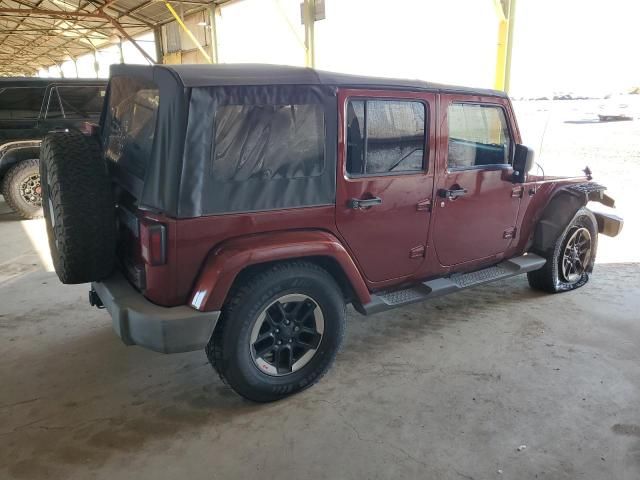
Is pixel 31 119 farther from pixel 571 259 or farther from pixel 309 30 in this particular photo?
pixel 571 259

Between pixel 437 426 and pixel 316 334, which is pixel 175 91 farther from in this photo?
pixel 437 426

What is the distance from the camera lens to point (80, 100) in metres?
6.38

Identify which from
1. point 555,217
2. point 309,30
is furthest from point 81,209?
point 309,30

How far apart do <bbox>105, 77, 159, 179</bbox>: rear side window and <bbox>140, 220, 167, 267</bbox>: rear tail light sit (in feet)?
1.31

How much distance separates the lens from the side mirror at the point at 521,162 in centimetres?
316

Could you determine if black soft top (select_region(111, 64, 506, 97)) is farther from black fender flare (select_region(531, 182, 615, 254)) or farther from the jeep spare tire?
black fender flare (select_region(531, 182, 615, 254))

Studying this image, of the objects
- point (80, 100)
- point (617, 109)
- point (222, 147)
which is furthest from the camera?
point (617, 109)

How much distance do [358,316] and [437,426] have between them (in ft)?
4.29

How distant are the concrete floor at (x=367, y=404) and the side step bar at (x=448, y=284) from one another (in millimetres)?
333

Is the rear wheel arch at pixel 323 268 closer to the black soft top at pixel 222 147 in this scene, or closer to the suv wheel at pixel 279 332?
the suv wheel at pixel 279 332

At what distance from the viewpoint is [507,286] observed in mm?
4102

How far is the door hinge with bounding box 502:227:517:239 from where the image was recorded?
3.45 metres

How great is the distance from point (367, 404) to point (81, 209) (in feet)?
5.67

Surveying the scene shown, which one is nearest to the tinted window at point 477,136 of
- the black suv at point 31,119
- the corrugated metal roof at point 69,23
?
the black suv at point 31,119
